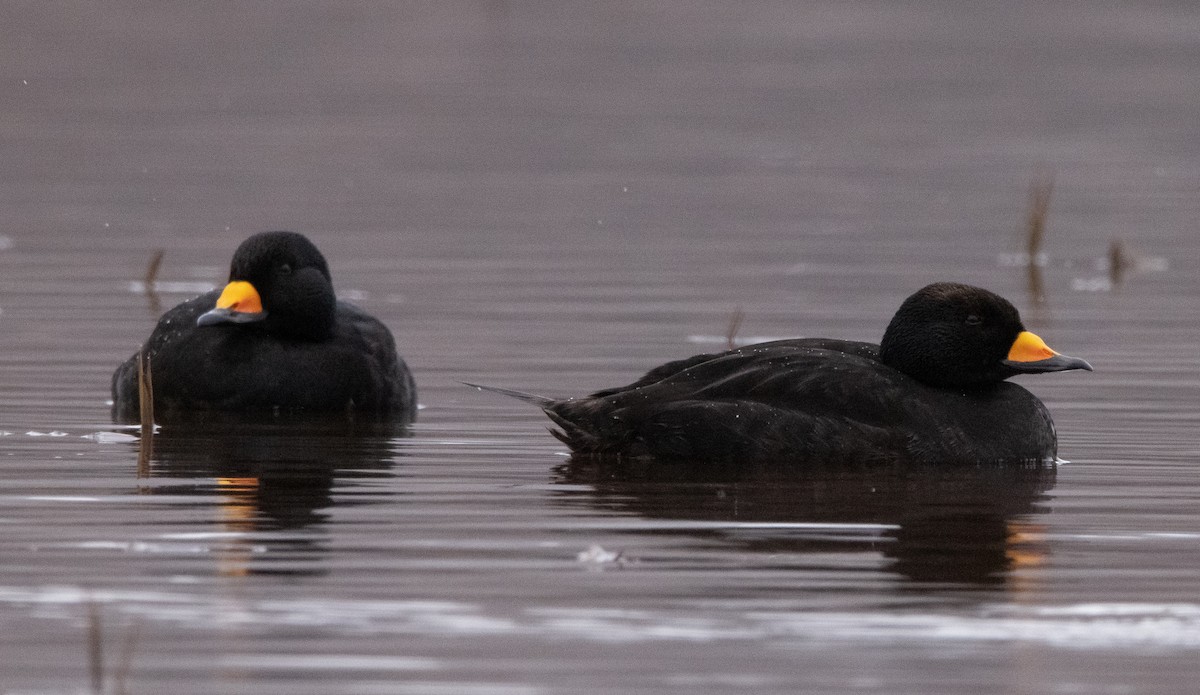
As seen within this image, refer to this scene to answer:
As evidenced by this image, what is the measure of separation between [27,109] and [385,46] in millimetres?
13237

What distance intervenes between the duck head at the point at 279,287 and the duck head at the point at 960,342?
10.2ft

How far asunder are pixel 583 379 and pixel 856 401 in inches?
105

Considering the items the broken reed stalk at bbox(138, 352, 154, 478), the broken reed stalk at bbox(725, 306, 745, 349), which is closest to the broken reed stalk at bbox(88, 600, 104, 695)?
the broken reed stalk at bbox(138, 352, 154, 478)

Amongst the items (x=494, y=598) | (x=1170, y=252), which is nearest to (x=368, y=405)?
(x=494, y=598)

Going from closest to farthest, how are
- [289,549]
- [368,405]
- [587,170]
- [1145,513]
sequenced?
[289,549] < [1145,513] < [368,405] < [587,170]

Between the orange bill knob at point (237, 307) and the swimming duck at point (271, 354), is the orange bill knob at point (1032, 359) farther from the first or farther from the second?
the orange bill knob at point (237, 307)

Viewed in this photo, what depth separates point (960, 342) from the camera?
10.0 metres

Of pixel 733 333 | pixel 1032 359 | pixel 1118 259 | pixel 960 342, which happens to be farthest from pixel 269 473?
pixel 1118 259

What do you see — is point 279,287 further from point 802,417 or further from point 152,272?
point 152,272

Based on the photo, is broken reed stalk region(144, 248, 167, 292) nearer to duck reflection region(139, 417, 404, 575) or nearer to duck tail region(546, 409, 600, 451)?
duck reflection region(139, 417, 404, 575)

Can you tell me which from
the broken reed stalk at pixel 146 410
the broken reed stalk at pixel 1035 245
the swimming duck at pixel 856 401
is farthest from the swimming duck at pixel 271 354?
the broken reed stalk at pixel 1035 245

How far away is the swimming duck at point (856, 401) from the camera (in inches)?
380

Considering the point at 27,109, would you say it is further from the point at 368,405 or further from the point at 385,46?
the point at 368,405

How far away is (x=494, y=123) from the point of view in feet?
98.2
